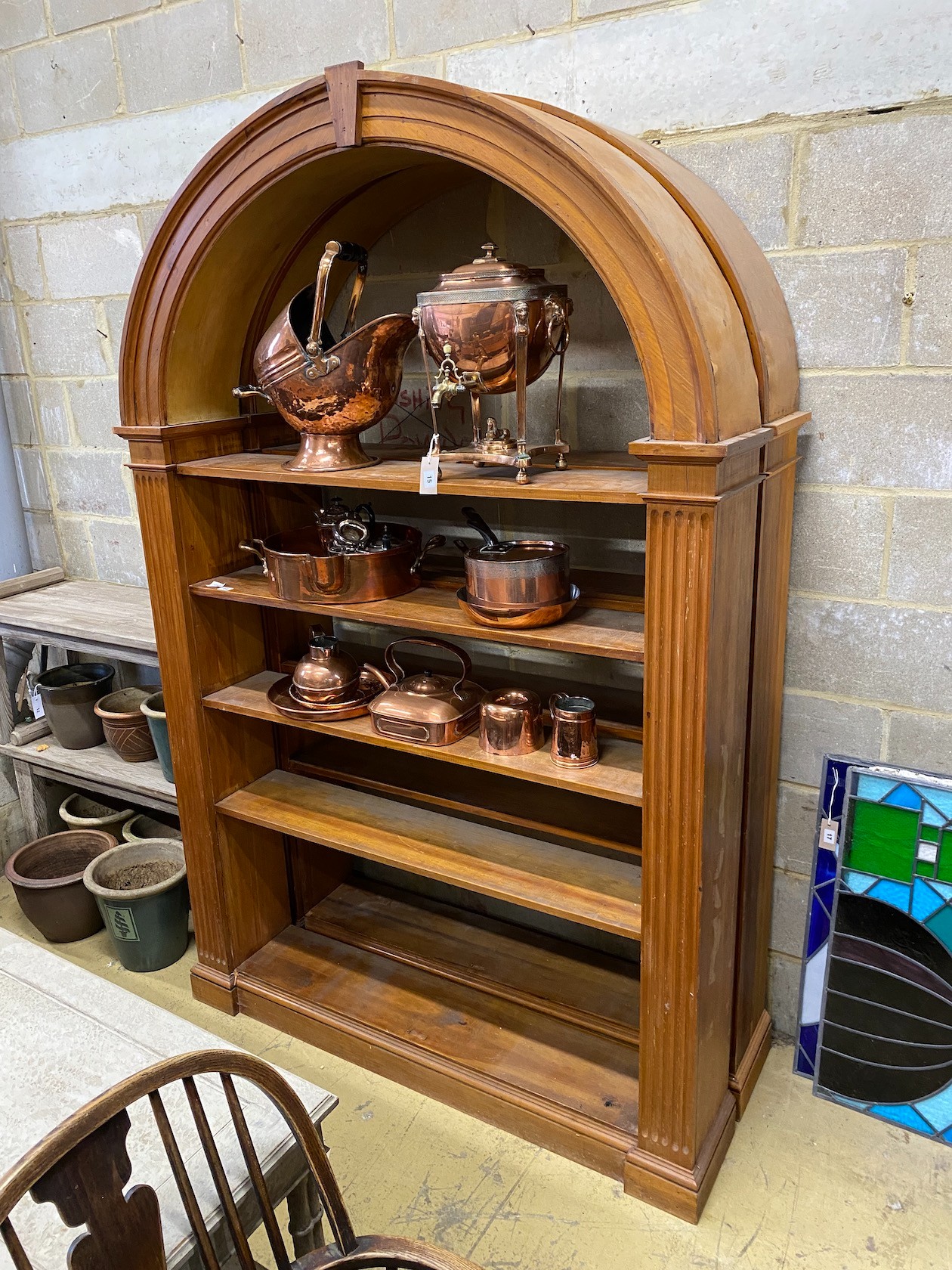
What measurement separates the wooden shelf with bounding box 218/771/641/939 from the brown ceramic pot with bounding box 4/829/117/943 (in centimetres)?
70

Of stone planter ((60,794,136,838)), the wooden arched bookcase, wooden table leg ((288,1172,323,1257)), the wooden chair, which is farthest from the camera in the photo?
stone planter ((60,794,136,838))

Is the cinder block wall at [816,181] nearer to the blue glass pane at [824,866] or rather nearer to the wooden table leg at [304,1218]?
the blue glass pane at [824,866]

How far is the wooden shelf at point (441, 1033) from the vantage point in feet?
6.25

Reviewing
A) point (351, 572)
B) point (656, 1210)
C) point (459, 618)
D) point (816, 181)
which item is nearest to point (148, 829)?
point (351, 572)

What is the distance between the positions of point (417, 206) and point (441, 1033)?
187cm

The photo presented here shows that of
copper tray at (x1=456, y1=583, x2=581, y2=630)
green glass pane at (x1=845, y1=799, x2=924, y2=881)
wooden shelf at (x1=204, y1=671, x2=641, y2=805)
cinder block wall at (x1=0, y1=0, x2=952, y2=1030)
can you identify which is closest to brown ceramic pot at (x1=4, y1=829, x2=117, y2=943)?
wooden shelf at (x1=204, y1=671, x2=641, y2=805)

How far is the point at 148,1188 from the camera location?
96 cm

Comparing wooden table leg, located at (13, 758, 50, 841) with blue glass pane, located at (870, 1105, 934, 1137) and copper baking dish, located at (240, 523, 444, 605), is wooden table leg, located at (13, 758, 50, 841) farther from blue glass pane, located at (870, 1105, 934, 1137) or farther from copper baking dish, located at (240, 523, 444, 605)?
blue glass pane, located at (870, 1105, 934, 1137)

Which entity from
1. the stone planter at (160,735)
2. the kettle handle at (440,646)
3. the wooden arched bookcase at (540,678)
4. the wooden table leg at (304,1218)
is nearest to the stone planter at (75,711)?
the stone planter at (160,735)

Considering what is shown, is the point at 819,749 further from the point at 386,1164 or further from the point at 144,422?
the point at 144,422

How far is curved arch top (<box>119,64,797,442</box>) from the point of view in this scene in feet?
4.49

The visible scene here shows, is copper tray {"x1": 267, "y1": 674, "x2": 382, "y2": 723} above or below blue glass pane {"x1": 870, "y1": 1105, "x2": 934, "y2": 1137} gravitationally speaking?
above

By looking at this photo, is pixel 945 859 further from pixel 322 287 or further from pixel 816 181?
pixel 322 287

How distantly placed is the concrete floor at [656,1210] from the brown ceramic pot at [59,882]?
873 mm
